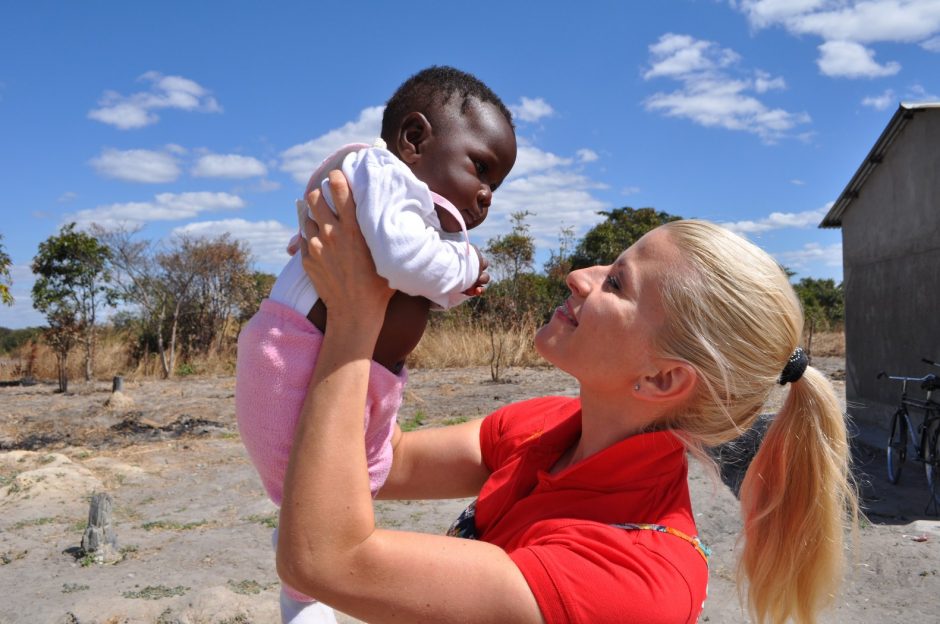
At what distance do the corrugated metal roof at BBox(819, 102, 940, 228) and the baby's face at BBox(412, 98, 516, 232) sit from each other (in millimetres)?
9359

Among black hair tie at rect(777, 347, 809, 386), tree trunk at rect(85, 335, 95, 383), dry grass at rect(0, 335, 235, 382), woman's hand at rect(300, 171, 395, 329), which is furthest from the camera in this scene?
dry grass at rect(0, 335, 235, 382)

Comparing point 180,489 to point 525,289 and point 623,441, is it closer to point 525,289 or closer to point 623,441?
point 623,441

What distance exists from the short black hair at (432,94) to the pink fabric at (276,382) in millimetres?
617

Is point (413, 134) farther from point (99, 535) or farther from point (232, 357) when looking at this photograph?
point (232, 357)

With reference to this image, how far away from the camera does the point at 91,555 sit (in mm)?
5488

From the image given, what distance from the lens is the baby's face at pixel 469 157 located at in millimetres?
1816

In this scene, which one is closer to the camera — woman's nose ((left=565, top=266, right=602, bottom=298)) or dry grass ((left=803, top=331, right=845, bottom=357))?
woman's nose ((left=565, top=266, right=602, bottom=298))

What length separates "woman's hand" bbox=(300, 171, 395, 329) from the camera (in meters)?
1.43

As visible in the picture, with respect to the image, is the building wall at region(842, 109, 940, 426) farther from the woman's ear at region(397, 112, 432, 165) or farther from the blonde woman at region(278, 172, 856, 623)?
the woman's ear at region(397, 112, 432, 165)

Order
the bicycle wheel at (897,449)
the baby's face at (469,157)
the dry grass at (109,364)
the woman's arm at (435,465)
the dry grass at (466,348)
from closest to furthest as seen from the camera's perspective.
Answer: the baby's face at (469,157), the woman's arm at (435,465), the bicycle wheel at (897,449), the dry grass at (466,348), the dry grass at (109,364)

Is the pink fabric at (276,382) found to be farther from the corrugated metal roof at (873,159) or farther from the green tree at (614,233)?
the green tree at (614,233)

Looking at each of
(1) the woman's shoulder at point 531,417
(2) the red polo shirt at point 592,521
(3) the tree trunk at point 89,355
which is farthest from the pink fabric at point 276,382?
(3) the tree trunk at point 89,355

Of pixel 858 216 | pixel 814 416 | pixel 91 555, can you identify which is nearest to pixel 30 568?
pixel 91 555

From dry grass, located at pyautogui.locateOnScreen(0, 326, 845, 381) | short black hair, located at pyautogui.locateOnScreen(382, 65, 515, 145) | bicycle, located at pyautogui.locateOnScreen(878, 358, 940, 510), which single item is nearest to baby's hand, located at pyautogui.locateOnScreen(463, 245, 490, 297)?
short black hair, located at pyautogui.locateOnScreen(382, 65, 515, 145)
